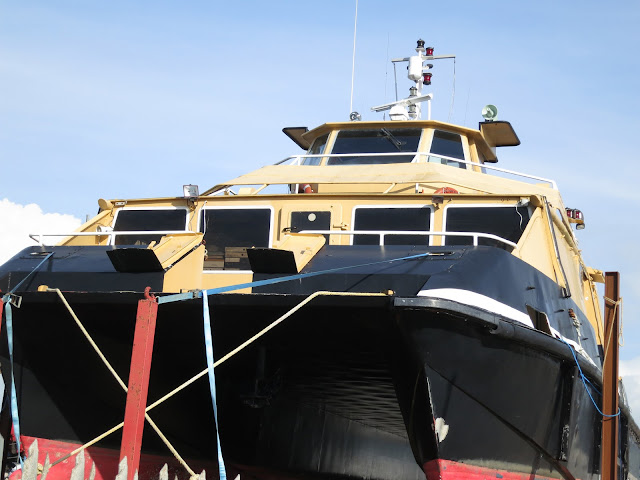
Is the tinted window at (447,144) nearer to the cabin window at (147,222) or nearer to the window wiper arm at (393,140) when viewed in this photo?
the window wiper arm at (393,140)

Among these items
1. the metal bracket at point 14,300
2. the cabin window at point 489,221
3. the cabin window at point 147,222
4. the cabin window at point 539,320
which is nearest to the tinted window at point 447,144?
the cabin window at point 489,221

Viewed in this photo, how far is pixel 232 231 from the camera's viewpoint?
28.5 feet

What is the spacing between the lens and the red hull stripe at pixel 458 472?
6.84m

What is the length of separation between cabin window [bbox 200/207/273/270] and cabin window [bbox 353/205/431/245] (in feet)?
2.86

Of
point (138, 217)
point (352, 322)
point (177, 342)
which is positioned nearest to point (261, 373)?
point (177, 342)

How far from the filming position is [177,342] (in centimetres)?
755

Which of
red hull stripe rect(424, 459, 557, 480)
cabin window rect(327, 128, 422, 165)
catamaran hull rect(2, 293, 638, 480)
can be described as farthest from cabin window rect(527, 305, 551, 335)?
cabin window rect(327, 128, 422, 165)

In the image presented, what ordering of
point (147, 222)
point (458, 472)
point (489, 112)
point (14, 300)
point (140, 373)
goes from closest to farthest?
point (140, 373) → point (458, 472) → point (14, 300) → point (147, 222) → point (489, 112)

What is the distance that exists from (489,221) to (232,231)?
2.43m

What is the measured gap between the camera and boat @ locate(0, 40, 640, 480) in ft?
22.0

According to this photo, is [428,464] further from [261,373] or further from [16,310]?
[16,310]

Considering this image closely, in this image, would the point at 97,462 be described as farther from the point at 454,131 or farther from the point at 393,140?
the point at 454,131

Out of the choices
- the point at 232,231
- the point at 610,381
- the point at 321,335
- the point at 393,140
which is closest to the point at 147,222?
the point at 232,231

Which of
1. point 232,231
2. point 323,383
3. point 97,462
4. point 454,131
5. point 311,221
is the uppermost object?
point 454,131
